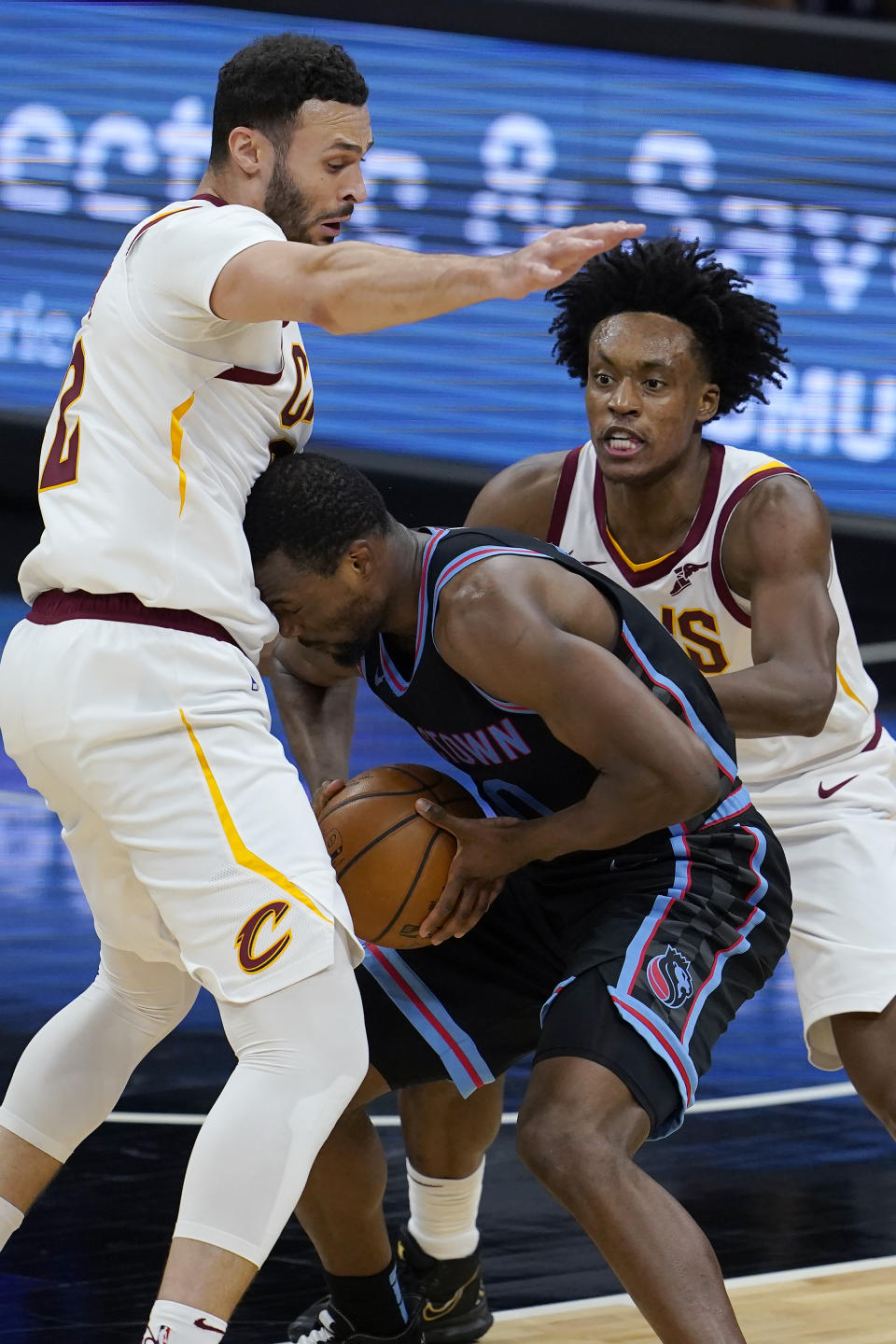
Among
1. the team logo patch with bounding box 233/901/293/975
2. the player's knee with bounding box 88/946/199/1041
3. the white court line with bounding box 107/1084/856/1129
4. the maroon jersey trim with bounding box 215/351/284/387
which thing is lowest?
the white court line with bounding box 107/1084/856/1129

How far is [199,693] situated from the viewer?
10.1 ft

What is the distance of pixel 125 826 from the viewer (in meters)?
3.08

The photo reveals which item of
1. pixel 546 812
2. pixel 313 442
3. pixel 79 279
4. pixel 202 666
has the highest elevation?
pixel 202 666

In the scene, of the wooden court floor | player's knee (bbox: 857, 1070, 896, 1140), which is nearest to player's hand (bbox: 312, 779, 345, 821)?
the wooden court floor

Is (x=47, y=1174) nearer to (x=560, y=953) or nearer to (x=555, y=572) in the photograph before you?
(x=560, y=953)

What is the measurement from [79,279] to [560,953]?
23.6ft

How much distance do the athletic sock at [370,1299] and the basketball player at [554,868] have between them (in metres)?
0.01

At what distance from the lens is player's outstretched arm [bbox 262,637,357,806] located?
3908 mm

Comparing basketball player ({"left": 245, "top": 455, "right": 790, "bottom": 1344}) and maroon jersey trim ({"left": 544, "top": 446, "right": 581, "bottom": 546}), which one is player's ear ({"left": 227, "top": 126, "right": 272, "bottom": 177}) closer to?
basketball player ({"left": 245, "top": 455, "right": 790, "bottom": 1344})

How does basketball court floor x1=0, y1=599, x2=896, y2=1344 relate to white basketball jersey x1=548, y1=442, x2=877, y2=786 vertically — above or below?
below

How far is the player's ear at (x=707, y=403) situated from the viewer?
14.2 ft

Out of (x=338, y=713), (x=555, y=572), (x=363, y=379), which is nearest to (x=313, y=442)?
(x=363, y=379)

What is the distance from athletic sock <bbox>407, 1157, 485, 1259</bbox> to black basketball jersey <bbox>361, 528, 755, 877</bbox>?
74cm

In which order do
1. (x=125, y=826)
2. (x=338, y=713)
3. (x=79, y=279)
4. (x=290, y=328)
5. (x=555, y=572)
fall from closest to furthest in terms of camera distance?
(x=125, y=826), (x=555, y=572), (x=290, y=328), (x=338, y=713), (x=79, y=279)
